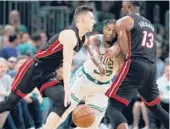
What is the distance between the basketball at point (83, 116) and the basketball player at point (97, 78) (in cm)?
26

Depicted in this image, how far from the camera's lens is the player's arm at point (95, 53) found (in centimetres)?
1107

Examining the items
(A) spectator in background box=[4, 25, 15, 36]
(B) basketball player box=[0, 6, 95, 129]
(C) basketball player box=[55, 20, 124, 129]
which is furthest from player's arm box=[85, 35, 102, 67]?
(A) spectator in background box=[4, 25, 15, 36]

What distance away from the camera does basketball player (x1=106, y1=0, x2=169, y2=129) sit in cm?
1080

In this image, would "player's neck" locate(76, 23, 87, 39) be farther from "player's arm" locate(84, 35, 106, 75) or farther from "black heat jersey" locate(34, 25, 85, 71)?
"player's arm" locate(84, 35, 106, 75)

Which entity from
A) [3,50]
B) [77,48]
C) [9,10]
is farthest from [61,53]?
[9,10]

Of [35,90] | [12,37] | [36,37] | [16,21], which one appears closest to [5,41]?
[12,37]

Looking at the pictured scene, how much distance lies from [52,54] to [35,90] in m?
4.01

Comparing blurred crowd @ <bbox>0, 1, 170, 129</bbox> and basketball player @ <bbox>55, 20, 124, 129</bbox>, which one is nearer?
basketball player @ <bbox>55, 20, 124, 129</bbox>

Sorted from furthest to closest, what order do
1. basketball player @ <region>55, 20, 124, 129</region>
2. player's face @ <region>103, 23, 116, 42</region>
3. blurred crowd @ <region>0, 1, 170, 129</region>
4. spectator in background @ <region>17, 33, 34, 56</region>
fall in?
spectator in background @ <region>17, 33, 34, 56</region>, blurred crowd @ <region>0, 1, 170, 129</region>, basketball player @ <region>55, 20, 124, 129</region>, player's face @ <region>103, 23, 116, 42</region>

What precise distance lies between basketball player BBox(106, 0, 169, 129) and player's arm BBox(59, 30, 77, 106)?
694mm

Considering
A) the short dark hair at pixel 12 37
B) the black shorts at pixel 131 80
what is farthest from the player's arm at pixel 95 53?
the short dark hair at pixel 12 37

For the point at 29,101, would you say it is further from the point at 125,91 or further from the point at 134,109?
the point at 125,91

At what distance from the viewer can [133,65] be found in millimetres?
10875

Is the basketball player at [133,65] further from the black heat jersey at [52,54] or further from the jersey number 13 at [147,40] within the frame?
the black heat jersey at [52,54]
